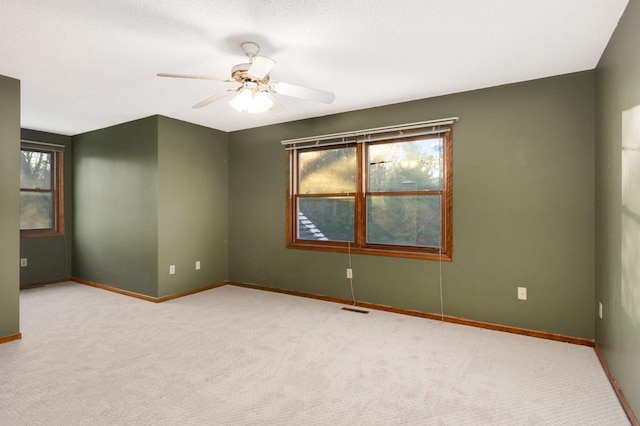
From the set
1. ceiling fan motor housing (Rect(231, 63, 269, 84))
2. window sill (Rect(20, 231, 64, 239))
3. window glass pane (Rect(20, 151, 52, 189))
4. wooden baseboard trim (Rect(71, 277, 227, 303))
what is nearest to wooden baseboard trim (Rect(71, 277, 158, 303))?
wooden baseboard trim (Rect(71, 277, 227, 303))

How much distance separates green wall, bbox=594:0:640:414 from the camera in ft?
6.03

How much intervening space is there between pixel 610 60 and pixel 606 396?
2.23m

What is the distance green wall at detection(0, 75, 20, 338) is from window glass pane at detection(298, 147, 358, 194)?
2.94 m

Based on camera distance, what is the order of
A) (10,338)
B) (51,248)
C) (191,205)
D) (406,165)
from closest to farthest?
(10,338), (406,165), (191,205), (51,248)

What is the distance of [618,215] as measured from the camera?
7.04 feet

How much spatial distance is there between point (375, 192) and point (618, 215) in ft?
7.26

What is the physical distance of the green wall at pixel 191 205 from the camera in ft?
14.1

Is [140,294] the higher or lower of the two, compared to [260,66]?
lower

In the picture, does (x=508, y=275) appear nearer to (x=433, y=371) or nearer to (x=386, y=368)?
(x=433, y=371)

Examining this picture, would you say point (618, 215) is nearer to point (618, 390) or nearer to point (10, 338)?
point (618, 390)

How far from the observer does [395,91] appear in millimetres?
3383

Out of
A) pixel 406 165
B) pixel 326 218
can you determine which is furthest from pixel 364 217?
A: pixel 406 165

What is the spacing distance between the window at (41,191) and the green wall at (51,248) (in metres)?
0.08

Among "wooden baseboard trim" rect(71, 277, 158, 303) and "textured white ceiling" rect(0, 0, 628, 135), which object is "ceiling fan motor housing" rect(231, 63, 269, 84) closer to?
"textured white ceiling" rect(0, 0, 628, 135)
